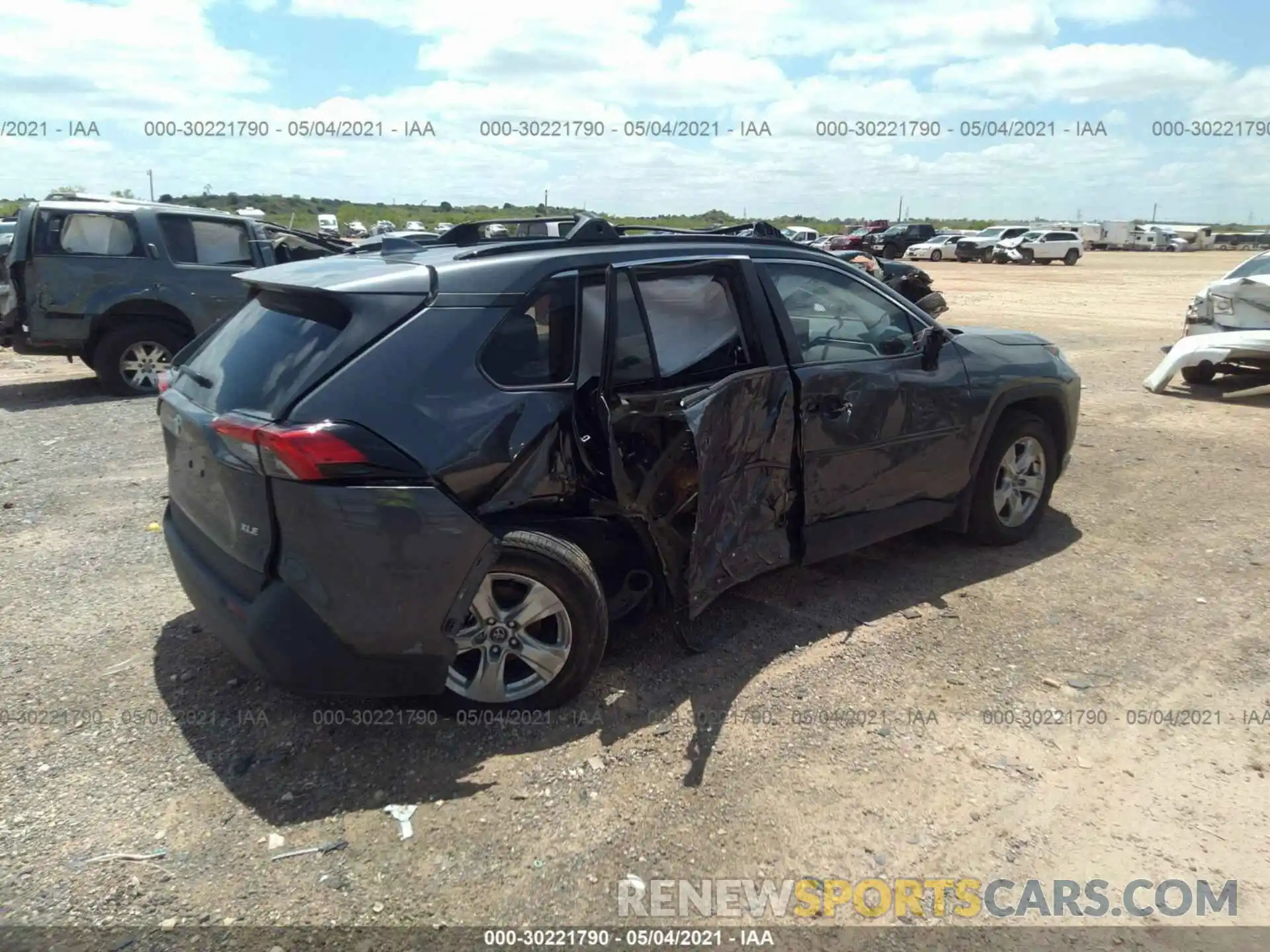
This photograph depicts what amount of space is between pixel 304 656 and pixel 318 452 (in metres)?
0.68

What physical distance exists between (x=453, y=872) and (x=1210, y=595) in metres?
4.02

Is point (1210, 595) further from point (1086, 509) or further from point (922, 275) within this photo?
point (922, 275)

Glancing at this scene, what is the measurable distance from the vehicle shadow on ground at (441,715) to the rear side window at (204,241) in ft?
22.8

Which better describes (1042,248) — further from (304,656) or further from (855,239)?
(304,656)

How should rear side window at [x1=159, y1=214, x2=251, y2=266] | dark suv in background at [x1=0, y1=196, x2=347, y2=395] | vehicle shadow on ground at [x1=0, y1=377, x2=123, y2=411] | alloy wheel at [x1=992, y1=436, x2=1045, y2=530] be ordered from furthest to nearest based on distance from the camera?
rear side window at [x1=159, y1=214, x2=251, y2=266] → vehicle shadow on ground at [x1=0, y1=377, x2=123, y2=411] → dark suv in background at [x1=0, y1=196, x2=347, y2=395] → alloy wheel at [x1=992, y1=436, x2=1045, y2=530]

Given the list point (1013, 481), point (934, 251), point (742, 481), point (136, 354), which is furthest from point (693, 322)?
point (934, 251)

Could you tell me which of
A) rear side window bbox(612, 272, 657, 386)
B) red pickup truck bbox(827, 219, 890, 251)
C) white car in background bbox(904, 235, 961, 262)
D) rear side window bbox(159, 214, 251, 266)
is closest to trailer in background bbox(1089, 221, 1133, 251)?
red pickup truck bbox(827, 219, 890, 251)

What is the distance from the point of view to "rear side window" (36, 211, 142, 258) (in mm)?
9086

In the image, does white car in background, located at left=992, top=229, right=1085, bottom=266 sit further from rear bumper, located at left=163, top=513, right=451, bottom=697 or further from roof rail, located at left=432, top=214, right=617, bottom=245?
rear bumper, located at left=163, top=513, right=451, bottom=697

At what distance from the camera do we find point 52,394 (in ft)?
32.6

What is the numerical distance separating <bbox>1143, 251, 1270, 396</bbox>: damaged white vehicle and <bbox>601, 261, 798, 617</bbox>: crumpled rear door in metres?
7.74

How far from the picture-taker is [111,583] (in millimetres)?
4613

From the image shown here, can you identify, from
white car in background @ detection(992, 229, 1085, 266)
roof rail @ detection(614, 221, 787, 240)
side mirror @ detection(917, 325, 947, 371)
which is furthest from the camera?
white car in background @ detection(992, 229, 1085, 266)

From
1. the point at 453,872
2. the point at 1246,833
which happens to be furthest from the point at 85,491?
the point at 1246,833
